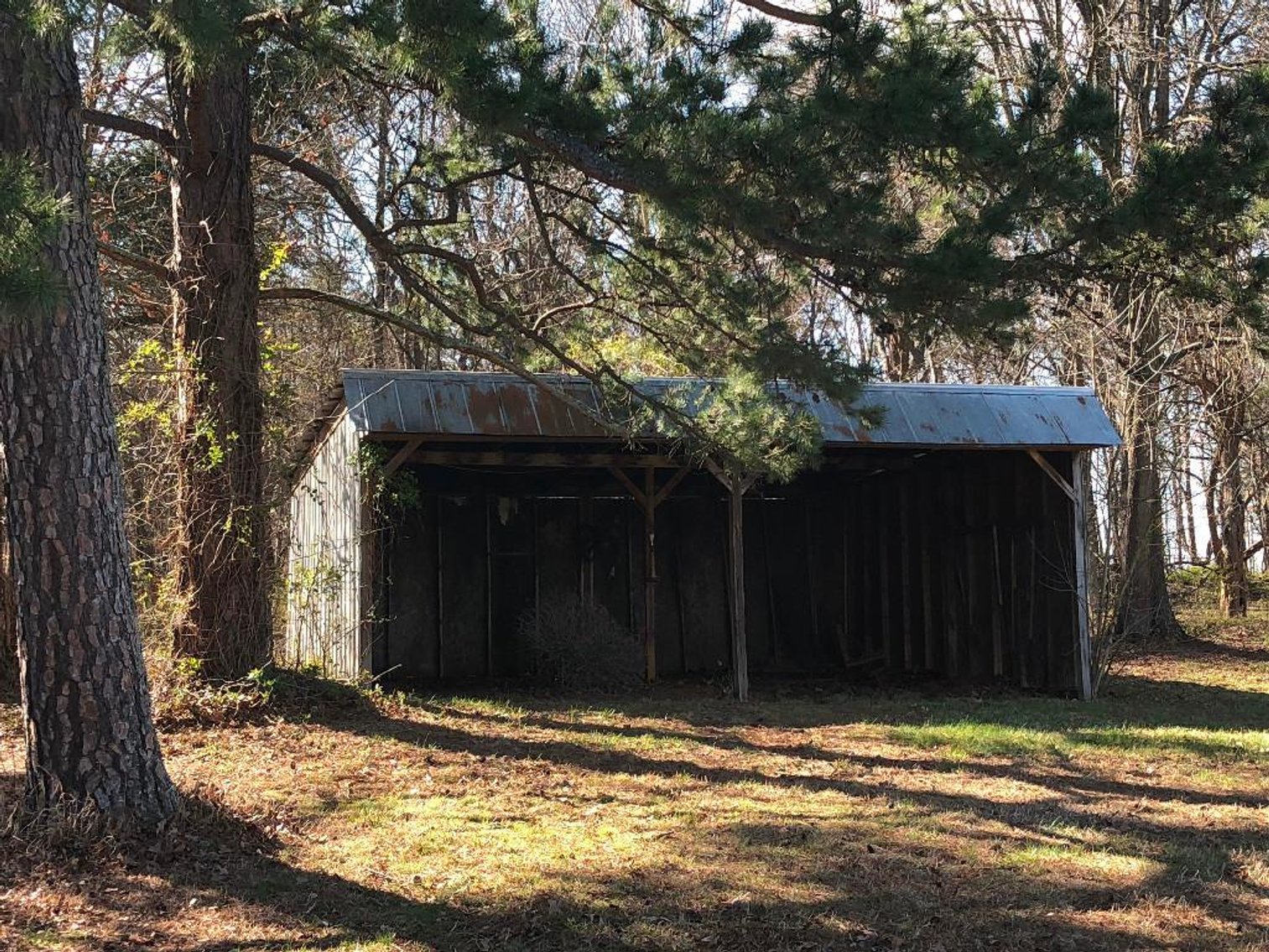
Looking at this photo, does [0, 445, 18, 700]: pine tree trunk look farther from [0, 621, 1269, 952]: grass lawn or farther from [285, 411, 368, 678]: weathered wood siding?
[285, 411, 368, 678]: weathered wood siding

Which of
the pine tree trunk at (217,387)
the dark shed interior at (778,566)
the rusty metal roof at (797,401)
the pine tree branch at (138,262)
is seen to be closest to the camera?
the pine tree branch at (138,262)

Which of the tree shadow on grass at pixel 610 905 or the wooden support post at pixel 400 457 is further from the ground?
the wooden support post at pixel 400 457

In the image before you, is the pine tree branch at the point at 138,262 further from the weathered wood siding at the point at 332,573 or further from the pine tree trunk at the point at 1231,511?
the pine tree trunk at the point at 1231,511

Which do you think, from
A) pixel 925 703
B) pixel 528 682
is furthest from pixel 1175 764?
pixel 528 682

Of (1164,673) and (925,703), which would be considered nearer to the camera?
(925,703)

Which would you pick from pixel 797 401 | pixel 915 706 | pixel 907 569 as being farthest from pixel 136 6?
pixel 907 569

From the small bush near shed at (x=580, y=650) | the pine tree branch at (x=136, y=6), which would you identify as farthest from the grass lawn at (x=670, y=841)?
the pine tree branch at (x=136, y=6)

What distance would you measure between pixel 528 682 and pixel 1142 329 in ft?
24.2

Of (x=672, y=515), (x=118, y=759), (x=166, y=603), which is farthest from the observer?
(x=672, y=515)

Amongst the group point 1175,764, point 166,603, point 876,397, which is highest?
point 876,397

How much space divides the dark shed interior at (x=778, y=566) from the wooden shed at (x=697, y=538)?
0.08 ft

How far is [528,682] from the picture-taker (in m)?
13.1

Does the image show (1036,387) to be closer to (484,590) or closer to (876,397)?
(876,397)

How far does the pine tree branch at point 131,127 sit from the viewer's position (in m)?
8.28
